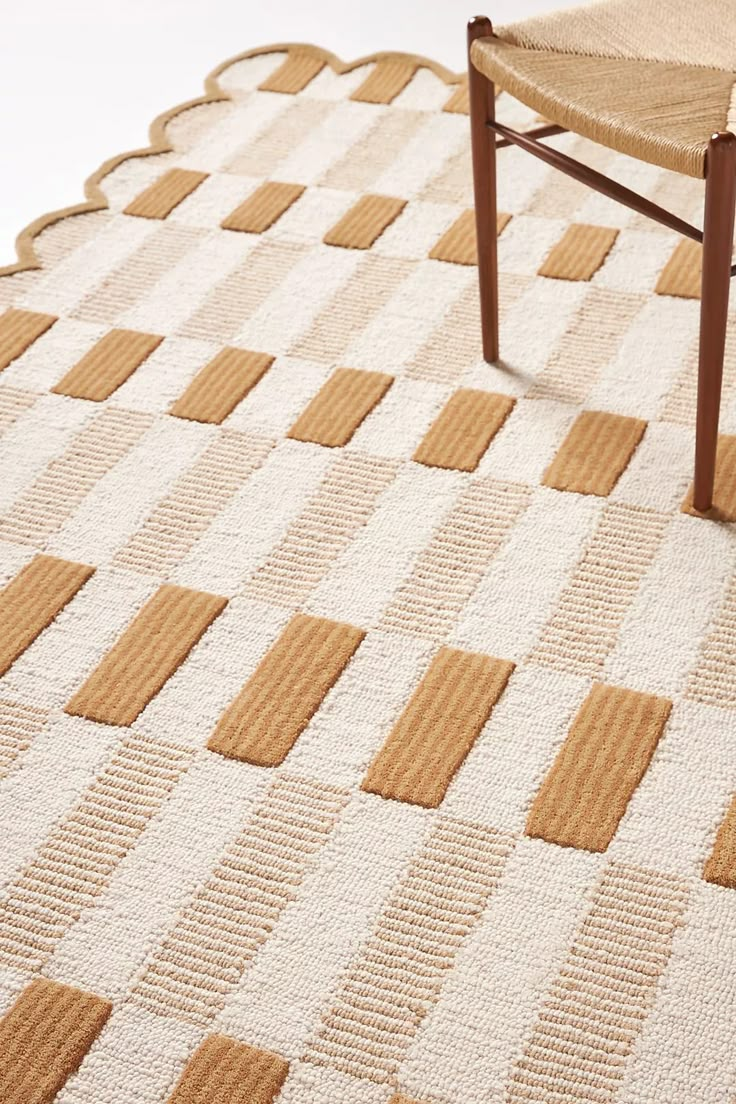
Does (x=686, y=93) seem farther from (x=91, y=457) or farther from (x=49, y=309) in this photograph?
(x=49, y=309)

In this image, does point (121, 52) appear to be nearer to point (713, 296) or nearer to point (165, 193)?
point (165, 193)

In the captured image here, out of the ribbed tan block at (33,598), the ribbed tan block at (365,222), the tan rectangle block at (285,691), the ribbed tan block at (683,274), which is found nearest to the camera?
the tan rectangle block at (285,691)

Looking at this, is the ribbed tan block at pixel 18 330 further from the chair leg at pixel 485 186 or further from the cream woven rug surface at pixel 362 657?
the chair leg at pixel 485 186

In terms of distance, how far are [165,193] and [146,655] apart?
0.89 m

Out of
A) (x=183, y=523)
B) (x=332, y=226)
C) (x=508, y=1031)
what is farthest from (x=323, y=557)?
(x=332, y=226)

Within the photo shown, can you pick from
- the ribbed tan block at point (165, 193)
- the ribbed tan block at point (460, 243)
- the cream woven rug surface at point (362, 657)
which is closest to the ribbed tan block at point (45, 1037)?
the cream woven rug surface at point (362, 657)

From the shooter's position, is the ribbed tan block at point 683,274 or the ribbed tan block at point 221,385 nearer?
the ribbed tan block at point 221,385

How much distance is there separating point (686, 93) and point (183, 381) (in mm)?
629

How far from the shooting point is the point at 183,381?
157 centimetres

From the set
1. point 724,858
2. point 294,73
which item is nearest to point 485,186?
point 724,858

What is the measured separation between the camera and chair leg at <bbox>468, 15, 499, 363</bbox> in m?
1.37

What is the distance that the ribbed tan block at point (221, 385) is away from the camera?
4.98ft

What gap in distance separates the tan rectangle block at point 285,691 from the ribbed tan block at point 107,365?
17.8 inches

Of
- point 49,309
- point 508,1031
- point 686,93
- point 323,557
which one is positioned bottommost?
point 508,1031
